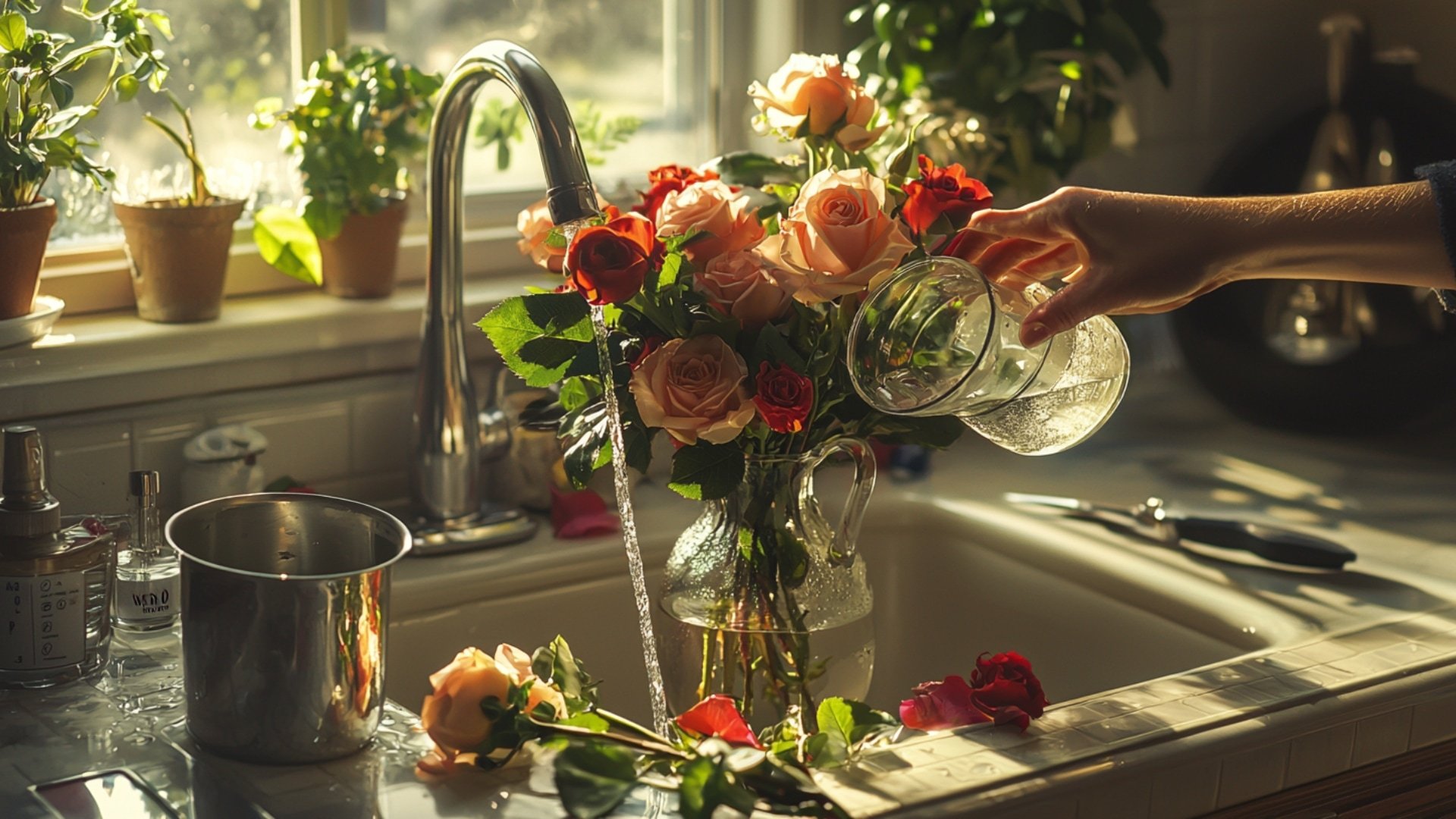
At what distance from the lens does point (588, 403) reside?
106 centimetres

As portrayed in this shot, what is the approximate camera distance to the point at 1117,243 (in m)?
0.99

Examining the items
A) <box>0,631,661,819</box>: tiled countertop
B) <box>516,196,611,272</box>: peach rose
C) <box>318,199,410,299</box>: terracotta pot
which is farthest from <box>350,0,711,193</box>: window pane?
<box>0,631,661,819</box>: tiled countertop

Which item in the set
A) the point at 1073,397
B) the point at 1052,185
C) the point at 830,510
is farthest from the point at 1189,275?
the point at 1052,185

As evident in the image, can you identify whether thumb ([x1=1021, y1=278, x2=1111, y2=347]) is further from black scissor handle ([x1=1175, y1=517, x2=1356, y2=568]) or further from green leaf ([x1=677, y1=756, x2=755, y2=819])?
black scissor handle ([x1=1175, y1=517, x2=1356, y2=568])

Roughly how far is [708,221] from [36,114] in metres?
0.55

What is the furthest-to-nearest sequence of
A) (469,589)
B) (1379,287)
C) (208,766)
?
(1379,287)
(469,589)
(208,766)

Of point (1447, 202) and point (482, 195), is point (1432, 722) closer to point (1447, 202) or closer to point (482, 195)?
point (1447, 202)

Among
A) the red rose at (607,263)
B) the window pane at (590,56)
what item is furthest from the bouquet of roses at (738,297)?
the window pane at (590,56)

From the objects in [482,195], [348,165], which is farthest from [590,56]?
[348,165]

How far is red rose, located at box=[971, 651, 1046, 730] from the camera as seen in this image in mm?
979

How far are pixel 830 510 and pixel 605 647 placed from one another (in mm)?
279

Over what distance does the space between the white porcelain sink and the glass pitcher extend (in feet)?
1.01

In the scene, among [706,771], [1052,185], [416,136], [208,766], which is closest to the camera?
[706,771]

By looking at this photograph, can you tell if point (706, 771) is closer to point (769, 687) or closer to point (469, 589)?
point (769, 687)
